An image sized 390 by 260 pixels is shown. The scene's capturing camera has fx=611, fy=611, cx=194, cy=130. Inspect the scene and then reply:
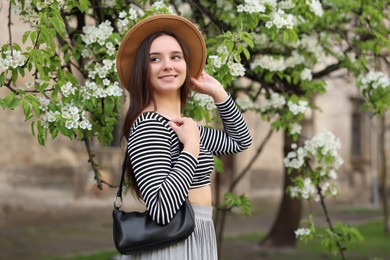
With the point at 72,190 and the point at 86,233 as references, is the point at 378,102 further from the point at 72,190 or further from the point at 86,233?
the point at 72,190

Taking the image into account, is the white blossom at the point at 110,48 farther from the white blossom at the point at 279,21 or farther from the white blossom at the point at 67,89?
the white blossom at the point at 279,21

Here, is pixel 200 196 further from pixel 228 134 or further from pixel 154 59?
pixel 154 59

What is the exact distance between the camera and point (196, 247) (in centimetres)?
246

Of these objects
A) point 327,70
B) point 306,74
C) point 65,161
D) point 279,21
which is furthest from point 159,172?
point 65,161

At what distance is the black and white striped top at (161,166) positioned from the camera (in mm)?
2271

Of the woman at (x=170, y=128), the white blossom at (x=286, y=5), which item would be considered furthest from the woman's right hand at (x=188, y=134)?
the white blossom at (x=286, y=5)

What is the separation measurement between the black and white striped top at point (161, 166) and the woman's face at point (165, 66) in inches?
6.0

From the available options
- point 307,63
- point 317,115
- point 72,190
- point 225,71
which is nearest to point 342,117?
point 317,115

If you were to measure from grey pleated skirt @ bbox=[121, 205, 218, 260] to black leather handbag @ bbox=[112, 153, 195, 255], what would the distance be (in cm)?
5

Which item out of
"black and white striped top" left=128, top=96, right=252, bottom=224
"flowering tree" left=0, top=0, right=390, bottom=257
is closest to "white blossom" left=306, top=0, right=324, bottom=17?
"flowering tree" left=0, top=0, right=390, bottom=257

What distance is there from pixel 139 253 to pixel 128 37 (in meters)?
0.90

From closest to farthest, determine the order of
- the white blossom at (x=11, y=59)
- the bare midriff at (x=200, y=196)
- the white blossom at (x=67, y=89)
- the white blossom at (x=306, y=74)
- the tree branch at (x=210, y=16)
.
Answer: the bare midriff at (x=200, y=196)
the white blossom at (x=11, y=59)
the white blossom at (x=67, y=89)
the tree branch at (x=210, y=16)
the white blossom at (x=306, y=74)

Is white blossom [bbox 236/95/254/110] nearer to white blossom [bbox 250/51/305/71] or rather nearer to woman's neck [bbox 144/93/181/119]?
white blossom [bbox 250/51/305/71]

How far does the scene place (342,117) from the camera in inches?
801
